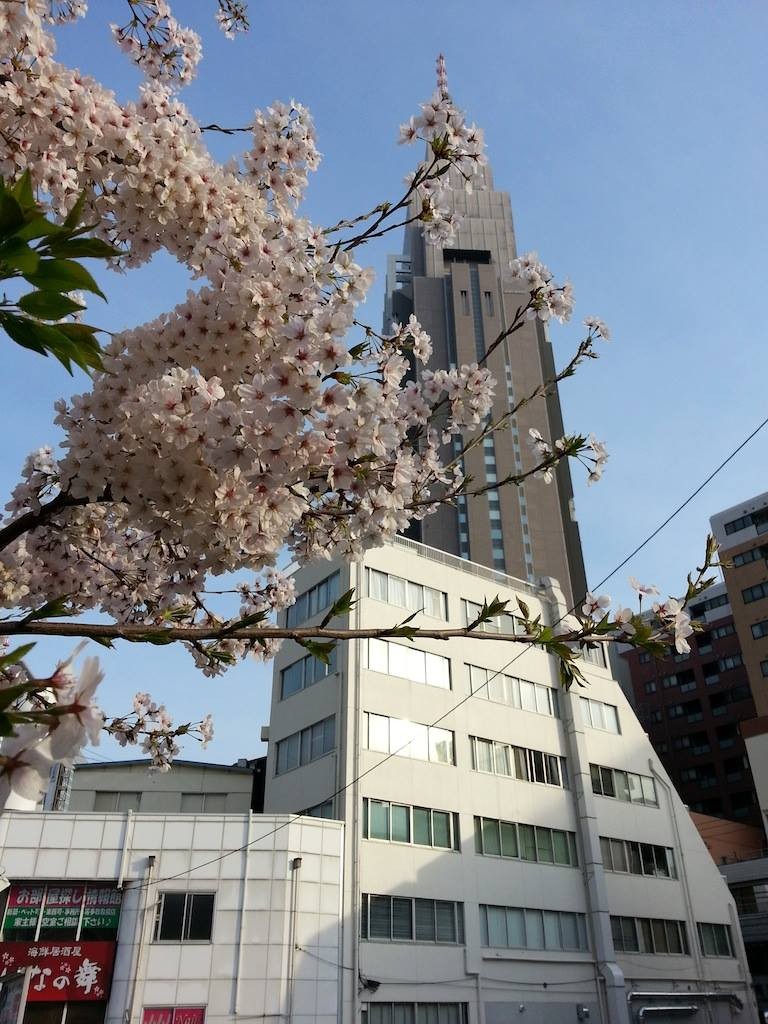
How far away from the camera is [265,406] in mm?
3258

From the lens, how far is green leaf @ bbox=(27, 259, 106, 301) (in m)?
1.78

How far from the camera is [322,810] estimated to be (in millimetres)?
22703

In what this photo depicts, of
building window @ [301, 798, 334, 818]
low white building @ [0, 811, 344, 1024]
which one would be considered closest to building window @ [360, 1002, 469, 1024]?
low white building @ [0, 811, 344, 1024]

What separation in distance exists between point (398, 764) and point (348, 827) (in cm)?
259

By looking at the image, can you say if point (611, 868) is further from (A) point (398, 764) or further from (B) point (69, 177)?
(B) point (69, 177)

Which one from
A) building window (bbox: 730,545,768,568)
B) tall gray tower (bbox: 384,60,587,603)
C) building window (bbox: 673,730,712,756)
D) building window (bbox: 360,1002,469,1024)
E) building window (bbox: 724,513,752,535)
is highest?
tall gray tower (bbox: 384,60,587,603)

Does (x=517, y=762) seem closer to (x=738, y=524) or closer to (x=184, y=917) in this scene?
(x=184, y=917)

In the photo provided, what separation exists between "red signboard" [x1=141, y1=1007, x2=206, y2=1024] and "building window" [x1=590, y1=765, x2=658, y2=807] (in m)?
15.9

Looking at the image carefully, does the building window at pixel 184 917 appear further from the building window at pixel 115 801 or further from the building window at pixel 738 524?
the building window at pixel 738 524

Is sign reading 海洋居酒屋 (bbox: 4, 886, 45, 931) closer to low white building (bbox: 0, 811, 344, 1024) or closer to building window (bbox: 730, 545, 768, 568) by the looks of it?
low white building (bbox: 0, 811, 344, 1024)

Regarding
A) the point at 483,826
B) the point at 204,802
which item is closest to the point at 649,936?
the point at 483,826

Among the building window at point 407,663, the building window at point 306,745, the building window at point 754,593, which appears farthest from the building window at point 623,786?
the building window at point 754,593

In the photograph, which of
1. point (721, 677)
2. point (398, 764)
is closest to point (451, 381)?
point (398, 764)

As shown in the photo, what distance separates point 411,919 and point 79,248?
23.3 m
